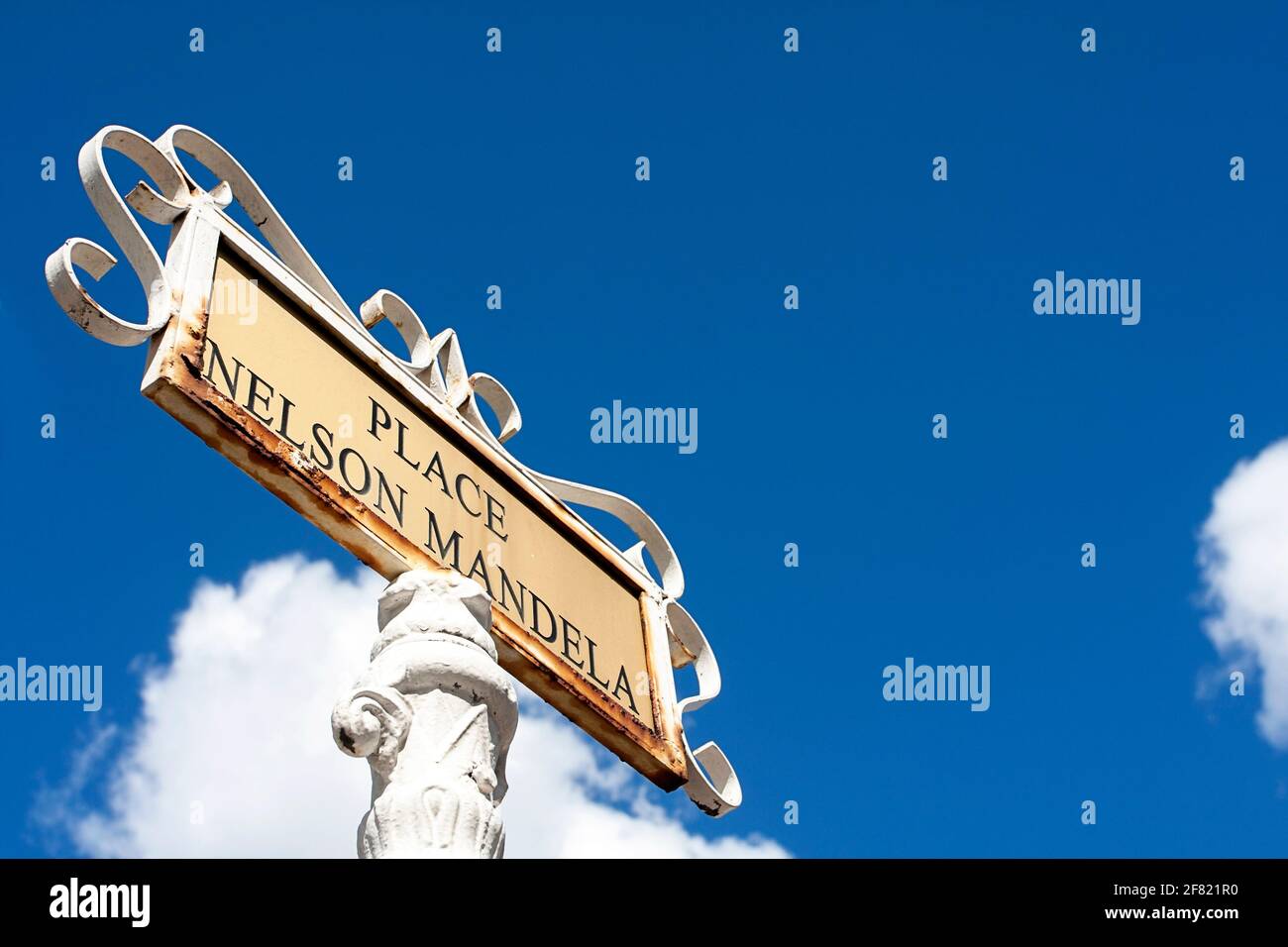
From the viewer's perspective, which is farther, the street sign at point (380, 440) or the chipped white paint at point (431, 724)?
the street sign at point (380, 440)

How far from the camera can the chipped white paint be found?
429 centimetres

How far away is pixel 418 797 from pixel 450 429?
4.62ft

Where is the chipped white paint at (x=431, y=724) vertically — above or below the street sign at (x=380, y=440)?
below

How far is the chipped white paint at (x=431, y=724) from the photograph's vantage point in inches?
169

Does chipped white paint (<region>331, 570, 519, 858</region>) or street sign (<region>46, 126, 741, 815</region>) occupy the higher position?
street sign (<region>46, 126, 741, 815</region>)

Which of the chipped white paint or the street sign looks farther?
the street sign

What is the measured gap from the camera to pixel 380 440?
503cm

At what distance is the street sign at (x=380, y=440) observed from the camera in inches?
179

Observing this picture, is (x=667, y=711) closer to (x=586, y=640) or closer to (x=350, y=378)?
(x=586, y=640)

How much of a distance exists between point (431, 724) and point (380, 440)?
0.93m

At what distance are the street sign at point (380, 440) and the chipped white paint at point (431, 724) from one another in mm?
205

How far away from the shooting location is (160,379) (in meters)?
4.35

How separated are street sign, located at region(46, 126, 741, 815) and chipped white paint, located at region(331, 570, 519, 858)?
21 centimetres
